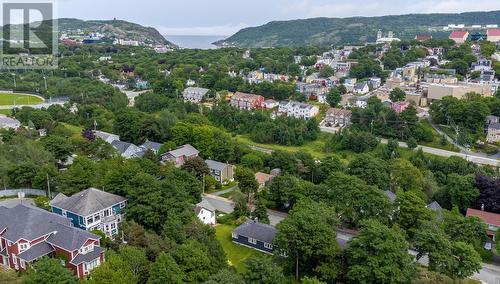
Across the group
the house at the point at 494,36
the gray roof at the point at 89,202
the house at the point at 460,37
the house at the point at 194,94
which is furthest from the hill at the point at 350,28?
the gray roof at the point at 89,202

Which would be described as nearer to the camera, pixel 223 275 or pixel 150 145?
pixel 223 275

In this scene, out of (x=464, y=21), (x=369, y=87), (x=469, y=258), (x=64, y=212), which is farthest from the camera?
(x=464, y=21)

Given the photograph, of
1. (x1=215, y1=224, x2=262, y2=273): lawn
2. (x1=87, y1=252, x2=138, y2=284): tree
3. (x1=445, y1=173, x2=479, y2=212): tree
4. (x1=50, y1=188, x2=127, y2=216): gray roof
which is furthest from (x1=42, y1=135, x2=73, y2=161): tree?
(x1=445, y1=173, x2=479, y2=212): tree

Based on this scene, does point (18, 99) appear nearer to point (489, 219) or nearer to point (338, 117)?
point (338, 117)

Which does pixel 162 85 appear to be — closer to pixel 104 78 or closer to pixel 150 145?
pixel 104 78

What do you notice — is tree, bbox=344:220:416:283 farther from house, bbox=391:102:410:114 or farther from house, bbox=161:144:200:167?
house, bbox=391:102:410:114

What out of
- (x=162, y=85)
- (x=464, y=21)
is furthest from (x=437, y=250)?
(x=464, y=21)

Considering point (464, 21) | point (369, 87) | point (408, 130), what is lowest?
point (408, 130)

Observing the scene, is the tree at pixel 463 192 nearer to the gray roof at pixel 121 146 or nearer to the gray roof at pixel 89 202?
the gray roof at pixel 89 202
